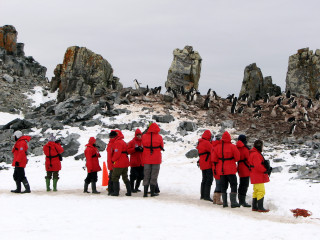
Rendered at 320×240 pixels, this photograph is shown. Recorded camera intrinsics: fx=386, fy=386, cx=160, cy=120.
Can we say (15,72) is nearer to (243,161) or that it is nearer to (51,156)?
(51,156)

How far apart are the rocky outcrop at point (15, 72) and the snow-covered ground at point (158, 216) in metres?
32.0

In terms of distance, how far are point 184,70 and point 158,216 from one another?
3555 centimetres

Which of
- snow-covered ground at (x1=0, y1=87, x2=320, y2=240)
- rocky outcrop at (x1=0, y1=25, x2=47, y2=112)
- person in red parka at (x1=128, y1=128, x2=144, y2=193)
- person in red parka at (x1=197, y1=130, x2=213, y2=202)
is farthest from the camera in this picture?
rocky outcrop at (x1=0, y1=25, x2=47, y2=112)

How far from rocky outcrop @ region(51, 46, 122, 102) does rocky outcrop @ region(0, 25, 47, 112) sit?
20.5 feet

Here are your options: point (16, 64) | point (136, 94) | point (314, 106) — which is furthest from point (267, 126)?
point (16, 64)

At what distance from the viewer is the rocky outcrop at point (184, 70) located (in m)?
42.8

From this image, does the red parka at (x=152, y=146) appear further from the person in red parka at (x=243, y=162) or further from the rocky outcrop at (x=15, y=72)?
the rocky outcrop at (x=15, y=72)

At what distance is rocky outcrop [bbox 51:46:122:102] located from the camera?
38.1 meters

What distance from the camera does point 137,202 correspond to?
9898 mm

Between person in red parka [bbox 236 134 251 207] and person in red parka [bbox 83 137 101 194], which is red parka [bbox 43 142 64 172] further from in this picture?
person in red parka [bbox 236 134 251 207]

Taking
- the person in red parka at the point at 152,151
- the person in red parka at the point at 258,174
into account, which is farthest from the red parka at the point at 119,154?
the person in red parka at the point at 258,174

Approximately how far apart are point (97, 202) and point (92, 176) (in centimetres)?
197

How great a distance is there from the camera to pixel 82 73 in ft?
127

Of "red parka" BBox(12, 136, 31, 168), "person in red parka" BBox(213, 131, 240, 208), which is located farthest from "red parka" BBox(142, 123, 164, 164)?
"red parka" BBox(12, 136, 31, 168)
